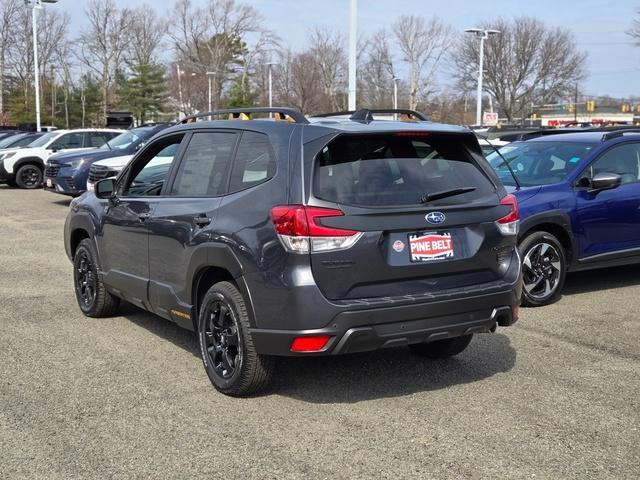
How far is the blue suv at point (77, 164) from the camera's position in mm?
16312

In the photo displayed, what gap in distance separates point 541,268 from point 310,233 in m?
3.85

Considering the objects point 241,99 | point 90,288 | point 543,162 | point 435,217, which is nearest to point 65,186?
point 90,288

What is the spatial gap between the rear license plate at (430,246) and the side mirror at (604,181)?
356 cm

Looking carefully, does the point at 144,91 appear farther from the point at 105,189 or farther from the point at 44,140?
the point at 105,189

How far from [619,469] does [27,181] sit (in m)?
21.1

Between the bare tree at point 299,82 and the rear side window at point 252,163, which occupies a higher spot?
the bare tree at point 299,82

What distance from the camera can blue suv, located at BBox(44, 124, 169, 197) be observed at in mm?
16312

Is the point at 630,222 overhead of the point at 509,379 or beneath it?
overhead

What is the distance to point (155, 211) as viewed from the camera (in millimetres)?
5410

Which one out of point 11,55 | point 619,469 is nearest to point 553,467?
point 619,469

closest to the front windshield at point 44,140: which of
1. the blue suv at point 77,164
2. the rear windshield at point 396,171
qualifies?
the blue suv at point 77,164

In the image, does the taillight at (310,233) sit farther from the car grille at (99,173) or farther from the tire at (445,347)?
the car grille at (99,173)

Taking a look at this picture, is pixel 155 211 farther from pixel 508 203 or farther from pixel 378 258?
pixel 508 203

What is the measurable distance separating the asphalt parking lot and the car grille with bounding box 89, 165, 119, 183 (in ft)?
27.5
